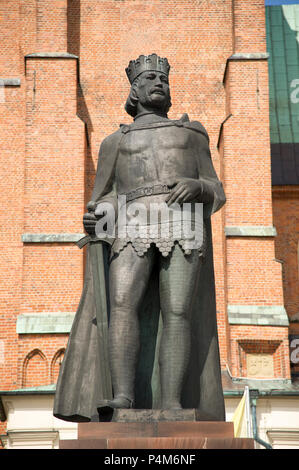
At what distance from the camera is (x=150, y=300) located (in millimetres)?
6121

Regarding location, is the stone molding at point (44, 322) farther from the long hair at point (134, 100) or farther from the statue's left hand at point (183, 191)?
the statue's left hand at point (183, 191)

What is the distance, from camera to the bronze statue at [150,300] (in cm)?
582

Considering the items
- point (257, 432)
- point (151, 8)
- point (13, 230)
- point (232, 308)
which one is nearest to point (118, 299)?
point (257, 432)

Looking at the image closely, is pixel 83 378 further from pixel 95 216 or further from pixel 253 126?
pixel 253 126

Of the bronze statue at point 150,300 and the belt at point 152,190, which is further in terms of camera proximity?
the belt at point 152,190

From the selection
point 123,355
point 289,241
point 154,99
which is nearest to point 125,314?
point 123,355

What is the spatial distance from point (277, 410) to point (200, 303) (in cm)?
856

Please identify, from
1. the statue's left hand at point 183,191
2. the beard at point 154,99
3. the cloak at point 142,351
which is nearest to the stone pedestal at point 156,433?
the cloak at point 142,351

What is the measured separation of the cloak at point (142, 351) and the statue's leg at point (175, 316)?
0.17 meters

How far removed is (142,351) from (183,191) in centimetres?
110

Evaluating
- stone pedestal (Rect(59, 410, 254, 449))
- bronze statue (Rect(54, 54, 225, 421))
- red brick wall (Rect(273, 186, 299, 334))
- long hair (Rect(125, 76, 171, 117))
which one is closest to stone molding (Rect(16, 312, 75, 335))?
red brick wall (Rect(273, 186, 299, 334))

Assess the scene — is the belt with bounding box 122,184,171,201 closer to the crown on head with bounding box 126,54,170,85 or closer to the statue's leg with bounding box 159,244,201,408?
the statue's leg with bounding box 159,244,201,408

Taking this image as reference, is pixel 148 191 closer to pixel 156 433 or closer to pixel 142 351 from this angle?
pixel 142 351
